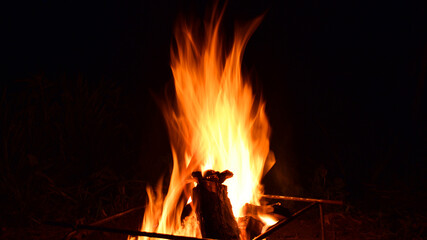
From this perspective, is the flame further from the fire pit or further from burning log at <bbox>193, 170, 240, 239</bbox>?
burning log at <bbox>193, 170, 240, 239</bbox>

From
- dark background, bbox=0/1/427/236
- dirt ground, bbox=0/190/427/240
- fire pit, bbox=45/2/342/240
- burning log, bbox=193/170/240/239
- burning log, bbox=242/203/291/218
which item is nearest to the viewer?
burning log, bbox=193/170/240/239

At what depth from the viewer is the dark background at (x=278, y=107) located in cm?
420

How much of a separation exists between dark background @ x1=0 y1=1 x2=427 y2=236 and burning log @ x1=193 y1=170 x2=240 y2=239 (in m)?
1.91

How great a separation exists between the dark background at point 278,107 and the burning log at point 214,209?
1.91m

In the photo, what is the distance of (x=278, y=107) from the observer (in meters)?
5.15

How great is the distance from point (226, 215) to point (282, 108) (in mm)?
3036

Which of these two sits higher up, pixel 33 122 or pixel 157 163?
pixel 33 122

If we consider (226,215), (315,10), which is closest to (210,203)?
(226,215)

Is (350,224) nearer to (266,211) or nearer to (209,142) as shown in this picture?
(266,211)

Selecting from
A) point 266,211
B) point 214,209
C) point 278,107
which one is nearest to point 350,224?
point 266,211

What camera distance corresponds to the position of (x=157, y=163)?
4.78 m

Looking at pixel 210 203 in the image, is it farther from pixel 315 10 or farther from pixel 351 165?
pixel 315 10

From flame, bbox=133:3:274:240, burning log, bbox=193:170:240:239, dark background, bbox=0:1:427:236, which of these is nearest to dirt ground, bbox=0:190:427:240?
dark background, bbox=0:1:427:236

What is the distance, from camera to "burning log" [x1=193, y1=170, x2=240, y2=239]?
7.45 ft
